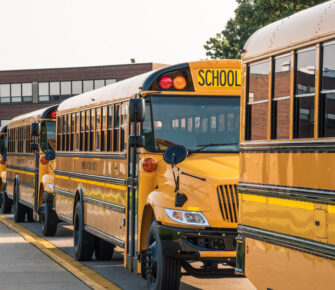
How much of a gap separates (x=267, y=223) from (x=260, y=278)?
0.48 metres

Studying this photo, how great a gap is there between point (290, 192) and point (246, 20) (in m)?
26.4

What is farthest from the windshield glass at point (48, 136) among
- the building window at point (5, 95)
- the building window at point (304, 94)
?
the building window at point (5, 95)

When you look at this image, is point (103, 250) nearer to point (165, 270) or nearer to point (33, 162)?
point (165, 270)

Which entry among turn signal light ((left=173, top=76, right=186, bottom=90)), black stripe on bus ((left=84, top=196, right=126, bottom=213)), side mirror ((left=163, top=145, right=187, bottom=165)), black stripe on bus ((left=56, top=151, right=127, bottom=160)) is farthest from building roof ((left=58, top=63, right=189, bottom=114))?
black stripe on bus ((left=84, top=196, right=126, bottom=213))

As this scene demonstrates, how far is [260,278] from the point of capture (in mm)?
6957

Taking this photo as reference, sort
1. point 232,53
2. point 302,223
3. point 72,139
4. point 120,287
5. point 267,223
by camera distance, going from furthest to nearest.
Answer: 1. point 232,53
2. point 72,139
3. point 120,287
4. point 267,223
5. point 302,223

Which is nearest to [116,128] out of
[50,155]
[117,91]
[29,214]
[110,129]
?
[110,129]

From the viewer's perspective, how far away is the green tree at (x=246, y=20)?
28203 mm

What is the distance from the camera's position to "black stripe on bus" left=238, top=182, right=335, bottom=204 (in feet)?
18.9

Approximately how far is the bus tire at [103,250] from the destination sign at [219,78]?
13.8 feet

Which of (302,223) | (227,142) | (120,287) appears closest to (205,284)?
(120,287)

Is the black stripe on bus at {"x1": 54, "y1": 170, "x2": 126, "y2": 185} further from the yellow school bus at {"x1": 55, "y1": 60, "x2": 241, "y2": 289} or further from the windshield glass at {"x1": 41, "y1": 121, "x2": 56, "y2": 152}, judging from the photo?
the windshield glass at {"x1": 41, "y1": 121, "x2": 56, "y2": 152}

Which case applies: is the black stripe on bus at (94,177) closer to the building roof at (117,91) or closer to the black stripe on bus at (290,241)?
the building roof at (117,91)

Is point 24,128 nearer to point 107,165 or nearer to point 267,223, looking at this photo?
point 107,165
